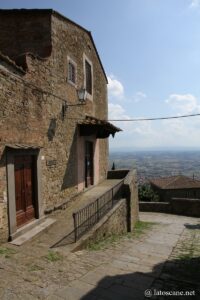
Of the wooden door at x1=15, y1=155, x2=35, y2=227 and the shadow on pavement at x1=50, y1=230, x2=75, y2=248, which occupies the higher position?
the wooden door at x1=15, y1=155, x2=35, y2=227

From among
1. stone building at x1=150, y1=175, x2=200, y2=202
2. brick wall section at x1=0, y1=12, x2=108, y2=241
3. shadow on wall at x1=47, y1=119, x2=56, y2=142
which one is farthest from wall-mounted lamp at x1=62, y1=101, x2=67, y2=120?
stone building at x1=150, y1=175, x2=200, y2=202

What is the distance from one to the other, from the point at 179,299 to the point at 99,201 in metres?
6.25

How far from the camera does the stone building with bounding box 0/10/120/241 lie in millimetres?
7902

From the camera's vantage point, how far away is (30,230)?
876 centimetres

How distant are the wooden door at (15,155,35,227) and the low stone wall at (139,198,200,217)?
44.5 feet

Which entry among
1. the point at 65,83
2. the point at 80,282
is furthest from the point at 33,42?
the point at 80,282

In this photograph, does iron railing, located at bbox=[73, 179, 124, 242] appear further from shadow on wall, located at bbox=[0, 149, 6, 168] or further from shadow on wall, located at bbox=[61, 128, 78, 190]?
shadow on wall, located at bbox=[0, 149, 6, 168]

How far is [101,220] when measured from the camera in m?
9.95

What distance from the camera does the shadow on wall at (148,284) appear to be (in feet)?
16.6

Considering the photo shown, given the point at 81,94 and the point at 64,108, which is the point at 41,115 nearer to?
the point at 64,108

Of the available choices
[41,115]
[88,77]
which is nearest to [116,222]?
[41,115]

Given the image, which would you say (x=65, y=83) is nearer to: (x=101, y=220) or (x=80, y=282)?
(x=101, y=220)

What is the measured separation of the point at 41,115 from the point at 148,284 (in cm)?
606

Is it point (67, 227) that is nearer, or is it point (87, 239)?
point (87, 239)
